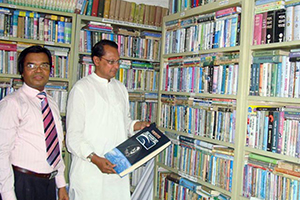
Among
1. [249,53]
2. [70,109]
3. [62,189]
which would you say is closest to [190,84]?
[249,53]

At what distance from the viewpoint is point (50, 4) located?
10.1 feet

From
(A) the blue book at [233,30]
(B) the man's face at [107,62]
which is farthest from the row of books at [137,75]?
(A) the blue book at [233,30]

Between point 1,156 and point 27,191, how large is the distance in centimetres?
26

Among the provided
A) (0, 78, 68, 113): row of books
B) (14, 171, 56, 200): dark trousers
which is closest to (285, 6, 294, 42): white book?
(14, 171, 56, 200): dark trousers

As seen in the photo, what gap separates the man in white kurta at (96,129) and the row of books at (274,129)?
0.94m

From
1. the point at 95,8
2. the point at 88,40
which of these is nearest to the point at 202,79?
the point at 88,40

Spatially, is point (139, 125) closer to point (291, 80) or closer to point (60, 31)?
point (291, 80)

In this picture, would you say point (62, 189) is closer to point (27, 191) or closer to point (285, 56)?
point (27, 191)

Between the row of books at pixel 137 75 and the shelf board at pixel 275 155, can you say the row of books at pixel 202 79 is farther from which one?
the row of books at pixel 137 75

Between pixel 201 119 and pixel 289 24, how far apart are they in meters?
0.99

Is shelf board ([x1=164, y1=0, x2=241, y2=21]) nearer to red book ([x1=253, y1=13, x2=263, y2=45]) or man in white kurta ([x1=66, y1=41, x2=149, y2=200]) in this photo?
red book ([x1=253, y1=13, x2=263, y2=45])

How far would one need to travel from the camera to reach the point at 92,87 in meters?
2.19

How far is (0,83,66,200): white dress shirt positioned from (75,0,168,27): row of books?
1767mm

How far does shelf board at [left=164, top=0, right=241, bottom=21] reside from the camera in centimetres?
222
